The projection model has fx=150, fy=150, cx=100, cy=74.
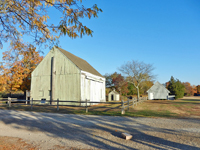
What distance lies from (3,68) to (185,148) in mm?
31191

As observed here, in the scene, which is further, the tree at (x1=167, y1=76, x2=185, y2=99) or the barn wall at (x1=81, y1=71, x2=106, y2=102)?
the tree at (x1=167, y1=76, x2=185, y2=99)

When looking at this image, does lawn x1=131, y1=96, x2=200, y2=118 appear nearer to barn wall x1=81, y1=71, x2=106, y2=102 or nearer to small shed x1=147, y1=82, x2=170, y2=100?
barn wall x1=81, y1=71, x2=106, y2=102

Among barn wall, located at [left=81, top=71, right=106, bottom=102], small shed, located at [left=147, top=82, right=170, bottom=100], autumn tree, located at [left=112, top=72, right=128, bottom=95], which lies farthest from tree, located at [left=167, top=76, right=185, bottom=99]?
barn wall, located at [left=81, top=71, right=106, bottom=102]

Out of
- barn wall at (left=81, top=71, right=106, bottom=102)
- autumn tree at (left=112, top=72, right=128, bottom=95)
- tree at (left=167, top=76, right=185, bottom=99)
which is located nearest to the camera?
barn wall at (left=81, top=71, right=106, bottom=102)

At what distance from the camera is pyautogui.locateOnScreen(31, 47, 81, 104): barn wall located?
19.8 m

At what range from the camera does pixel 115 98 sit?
40031mm

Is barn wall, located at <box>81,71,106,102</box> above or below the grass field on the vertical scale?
above

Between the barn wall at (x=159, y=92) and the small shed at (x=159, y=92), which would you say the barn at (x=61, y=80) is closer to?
the small shed at (x=159, y=92)

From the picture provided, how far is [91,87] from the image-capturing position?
23.3m

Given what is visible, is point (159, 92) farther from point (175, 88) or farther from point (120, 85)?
point (120, 85)

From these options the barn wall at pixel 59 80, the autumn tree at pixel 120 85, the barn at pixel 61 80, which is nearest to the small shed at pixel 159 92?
the autumn tree at pixel 120 85

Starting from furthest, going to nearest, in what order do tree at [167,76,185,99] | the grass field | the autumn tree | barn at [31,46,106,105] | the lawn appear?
1. the autumn tree
2. tree at [167,76,185,99]
3. barn at [31,46,106,105]
4. the grass field
5. the lawn

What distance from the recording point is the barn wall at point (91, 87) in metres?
20.5

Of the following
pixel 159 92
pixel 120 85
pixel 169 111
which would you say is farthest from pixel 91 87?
pixel 120 85
